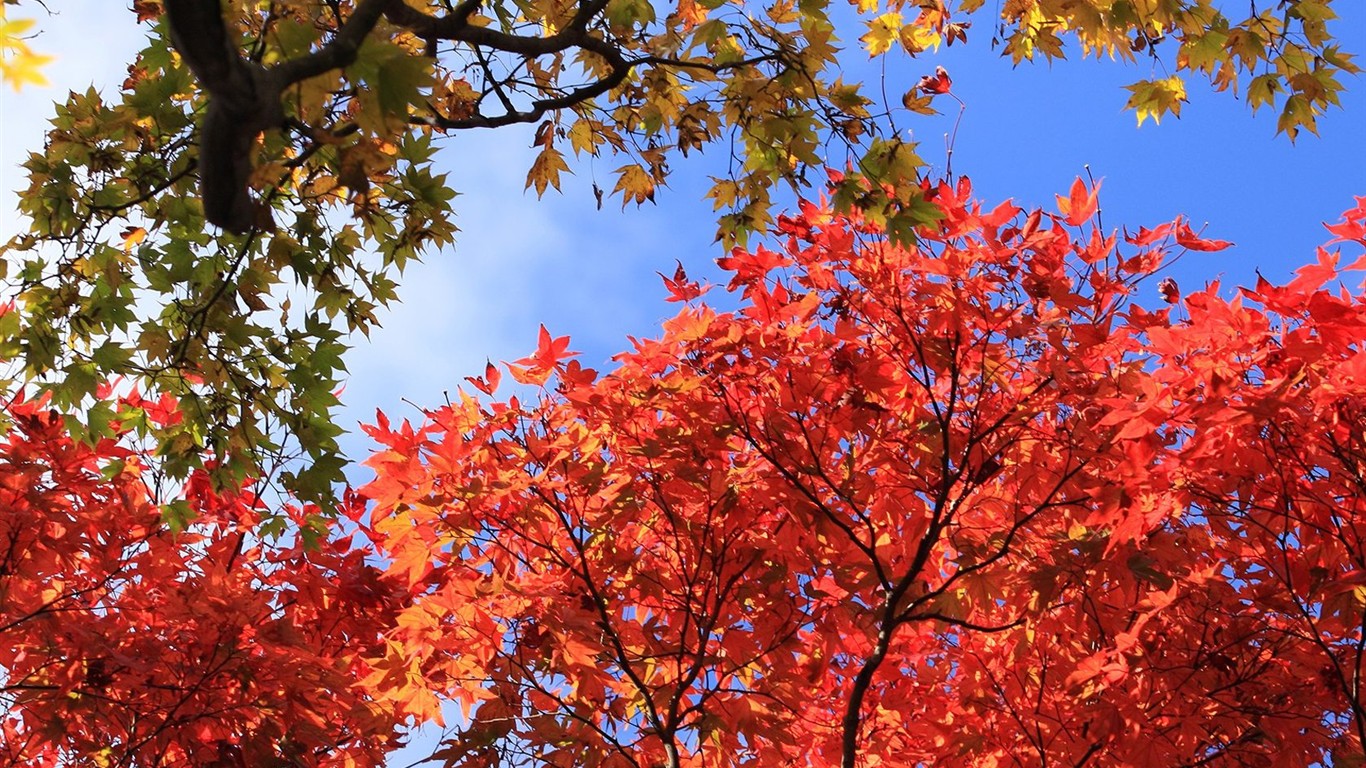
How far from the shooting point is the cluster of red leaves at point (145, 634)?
5.07 m

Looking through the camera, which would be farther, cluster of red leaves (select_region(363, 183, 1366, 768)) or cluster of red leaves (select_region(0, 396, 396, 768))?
cluster of red leaves (select_region(0, 396, 396, 768))

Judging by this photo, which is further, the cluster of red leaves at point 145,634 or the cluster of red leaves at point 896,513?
the cluster of red leaves at point 145,634

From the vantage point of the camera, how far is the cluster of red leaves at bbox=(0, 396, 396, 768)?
5070 mm

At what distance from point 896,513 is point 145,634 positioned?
3748mm

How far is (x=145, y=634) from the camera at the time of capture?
5.37 metres

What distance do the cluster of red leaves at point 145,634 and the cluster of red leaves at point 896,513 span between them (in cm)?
77

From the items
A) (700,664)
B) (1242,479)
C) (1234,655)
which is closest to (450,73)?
(700,664)

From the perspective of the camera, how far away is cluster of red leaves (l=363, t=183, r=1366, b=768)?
4.36 meters

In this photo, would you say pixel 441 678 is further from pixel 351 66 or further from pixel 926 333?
pixel 351 66

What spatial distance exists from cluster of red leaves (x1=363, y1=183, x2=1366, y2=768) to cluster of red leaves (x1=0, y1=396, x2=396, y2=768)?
77 centimetres

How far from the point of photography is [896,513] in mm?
4750

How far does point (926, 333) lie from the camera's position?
458cm

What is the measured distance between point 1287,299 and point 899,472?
1.69 metres

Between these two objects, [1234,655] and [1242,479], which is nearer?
[1242,479]
